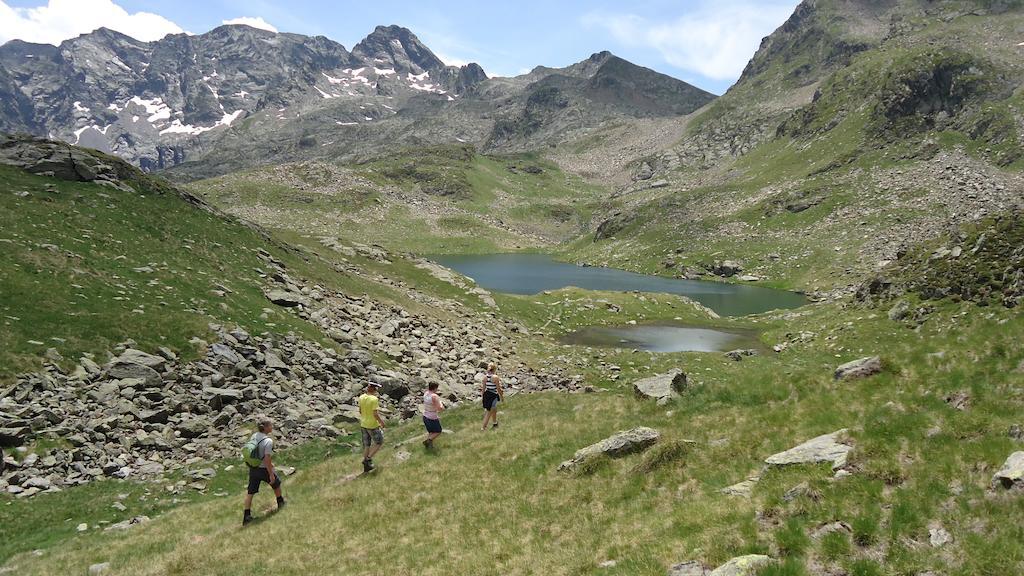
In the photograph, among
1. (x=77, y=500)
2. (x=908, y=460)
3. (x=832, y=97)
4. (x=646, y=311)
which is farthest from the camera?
(x=832, y=97)

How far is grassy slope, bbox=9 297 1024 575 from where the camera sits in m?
9.62

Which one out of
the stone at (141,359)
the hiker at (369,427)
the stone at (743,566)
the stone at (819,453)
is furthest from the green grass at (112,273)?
the stone at (819,453)

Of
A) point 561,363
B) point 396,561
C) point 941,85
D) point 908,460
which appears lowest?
point 561,363

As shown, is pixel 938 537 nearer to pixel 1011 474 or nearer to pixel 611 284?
pixel 1011 474

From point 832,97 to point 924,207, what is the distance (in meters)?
105

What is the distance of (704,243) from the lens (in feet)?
433

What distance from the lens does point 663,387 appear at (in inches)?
949

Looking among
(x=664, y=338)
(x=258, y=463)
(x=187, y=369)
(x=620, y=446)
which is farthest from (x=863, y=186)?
(x=258, y=463)

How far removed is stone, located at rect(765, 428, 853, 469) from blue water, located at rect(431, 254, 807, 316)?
231 feet

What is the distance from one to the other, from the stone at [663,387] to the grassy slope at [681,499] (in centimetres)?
148

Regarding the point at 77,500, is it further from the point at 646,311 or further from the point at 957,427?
the point at 646,311

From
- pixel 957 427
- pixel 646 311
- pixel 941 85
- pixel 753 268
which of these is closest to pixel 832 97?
pixel 941 85

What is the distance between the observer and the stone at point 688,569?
976 centimetres

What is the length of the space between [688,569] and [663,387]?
48.2 feet
